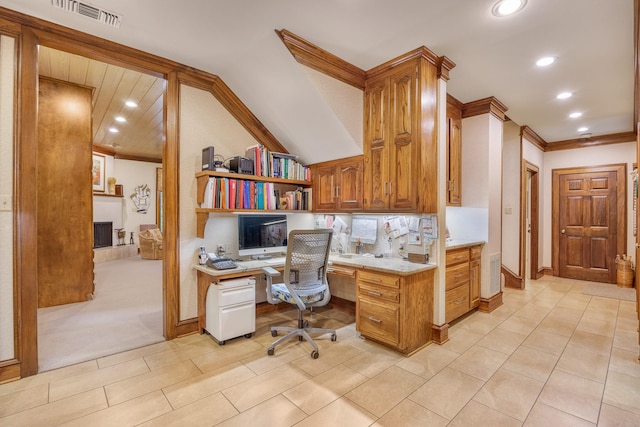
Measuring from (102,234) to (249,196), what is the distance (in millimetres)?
6253

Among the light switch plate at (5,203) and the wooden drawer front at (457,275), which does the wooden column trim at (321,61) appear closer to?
the wooden drawer front at (457,275)

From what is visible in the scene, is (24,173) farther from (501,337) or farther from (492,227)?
(492,227)

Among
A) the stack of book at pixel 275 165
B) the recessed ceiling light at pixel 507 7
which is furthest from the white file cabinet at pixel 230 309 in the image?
the recessed ceiling light at pixel 507 7

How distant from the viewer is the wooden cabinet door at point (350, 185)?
11.0ft

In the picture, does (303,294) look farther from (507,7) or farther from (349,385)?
(507,7)

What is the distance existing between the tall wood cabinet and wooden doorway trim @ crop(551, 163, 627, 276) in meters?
4.61

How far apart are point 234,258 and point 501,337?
2914 mm

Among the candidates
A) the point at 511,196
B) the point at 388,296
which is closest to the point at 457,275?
the point at 388,296

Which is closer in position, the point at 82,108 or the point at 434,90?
the point at 434,90

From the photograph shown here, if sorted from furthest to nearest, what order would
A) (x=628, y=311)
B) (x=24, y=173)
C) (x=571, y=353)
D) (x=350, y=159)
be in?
(x=628, y=311)
(x=350, y=159)
(x=571, y=353)
(x=24, y=173)

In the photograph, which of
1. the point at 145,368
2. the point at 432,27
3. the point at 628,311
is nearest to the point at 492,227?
the point at 628,311

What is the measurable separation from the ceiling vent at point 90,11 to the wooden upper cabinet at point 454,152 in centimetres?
339

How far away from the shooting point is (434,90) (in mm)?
2896

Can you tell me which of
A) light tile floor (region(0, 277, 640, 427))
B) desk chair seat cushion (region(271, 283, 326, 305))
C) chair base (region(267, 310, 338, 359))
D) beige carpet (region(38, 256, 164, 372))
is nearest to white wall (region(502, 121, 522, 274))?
light tile floor (region(0, 277, 640, 427))
